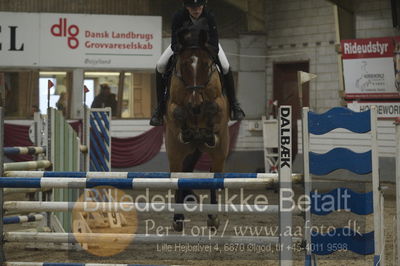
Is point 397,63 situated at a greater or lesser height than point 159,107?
greater

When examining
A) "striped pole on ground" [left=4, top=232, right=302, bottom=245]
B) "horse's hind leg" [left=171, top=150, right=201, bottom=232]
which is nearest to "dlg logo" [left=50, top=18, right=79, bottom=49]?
"horse's hind leg" [left=171, top=150, right=201, bottom=232]

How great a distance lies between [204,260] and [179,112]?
4.59ft

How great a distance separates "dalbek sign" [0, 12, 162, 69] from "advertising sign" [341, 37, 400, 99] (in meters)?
4.02

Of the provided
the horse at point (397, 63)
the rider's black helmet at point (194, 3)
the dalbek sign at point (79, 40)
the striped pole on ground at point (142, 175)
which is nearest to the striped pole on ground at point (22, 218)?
the striped pole on ground at point (142, 175)

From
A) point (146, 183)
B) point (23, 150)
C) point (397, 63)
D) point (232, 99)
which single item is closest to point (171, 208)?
point (146, 183)

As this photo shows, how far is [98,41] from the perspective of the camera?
13.5m

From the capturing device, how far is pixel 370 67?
454 inches

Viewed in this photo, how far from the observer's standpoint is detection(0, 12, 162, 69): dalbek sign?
13.2 metres

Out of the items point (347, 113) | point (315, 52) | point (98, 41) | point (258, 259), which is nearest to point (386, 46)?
point (315, 52)

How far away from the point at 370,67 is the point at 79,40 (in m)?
5.83

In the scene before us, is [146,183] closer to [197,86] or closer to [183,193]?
[197,86]

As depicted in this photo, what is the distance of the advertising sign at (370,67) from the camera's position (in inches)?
444

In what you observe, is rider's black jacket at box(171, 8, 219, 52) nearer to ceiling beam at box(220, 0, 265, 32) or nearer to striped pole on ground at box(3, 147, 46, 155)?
striped pole on ground at box(3, 147, 46, 155)

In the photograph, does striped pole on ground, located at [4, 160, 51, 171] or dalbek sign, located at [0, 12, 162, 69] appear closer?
striped pole on ground, located at [4, 160, 51, 171]
